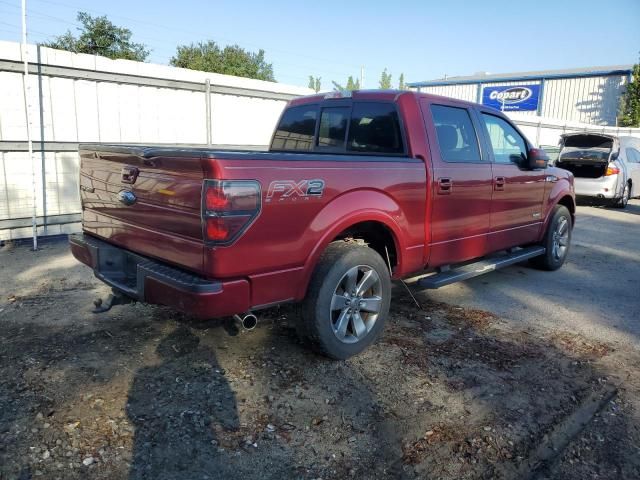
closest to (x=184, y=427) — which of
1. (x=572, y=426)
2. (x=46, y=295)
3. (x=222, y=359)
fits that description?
(x=222, y=359)

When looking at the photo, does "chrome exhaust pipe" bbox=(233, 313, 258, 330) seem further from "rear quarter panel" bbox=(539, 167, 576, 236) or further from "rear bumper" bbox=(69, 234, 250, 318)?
"rear quarter panel" bbox=(539, 167, 576, 236)

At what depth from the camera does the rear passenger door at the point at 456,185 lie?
4246 mm

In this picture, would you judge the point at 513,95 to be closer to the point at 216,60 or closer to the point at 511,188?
the point at 216,60

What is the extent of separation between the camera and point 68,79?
724 cm

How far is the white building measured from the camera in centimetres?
3844

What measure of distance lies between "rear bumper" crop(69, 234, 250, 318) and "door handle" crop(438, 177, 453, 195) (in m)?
1.99

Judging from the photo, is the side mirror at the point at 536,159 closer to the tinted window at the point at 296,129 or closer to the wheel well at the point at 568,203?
the wheel well at the point at 568,203

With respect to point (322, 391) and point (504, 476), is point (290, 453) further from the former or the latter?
point (504, 476)

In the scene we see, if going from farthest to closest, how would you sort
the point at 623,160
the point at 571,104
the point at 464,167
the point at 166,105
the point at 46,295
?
the point at 571,104 < the point at 623,160 < the point at 166,105 < the point at 46,295 < the point at 464,167

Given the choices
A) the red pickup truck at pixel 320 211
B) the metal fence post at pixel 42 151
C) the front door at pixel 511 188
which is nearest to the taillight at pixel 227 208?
the red pickup truck at pixel 320 211

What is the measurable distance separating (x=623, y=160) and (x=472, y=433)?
1278 centimetres

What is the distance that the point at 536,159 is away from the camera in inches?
210

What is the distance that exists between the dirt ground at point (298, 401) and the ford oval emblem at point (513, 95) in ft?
144

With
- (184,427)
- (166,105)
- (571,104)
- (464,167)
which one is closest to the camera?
(184,427)
